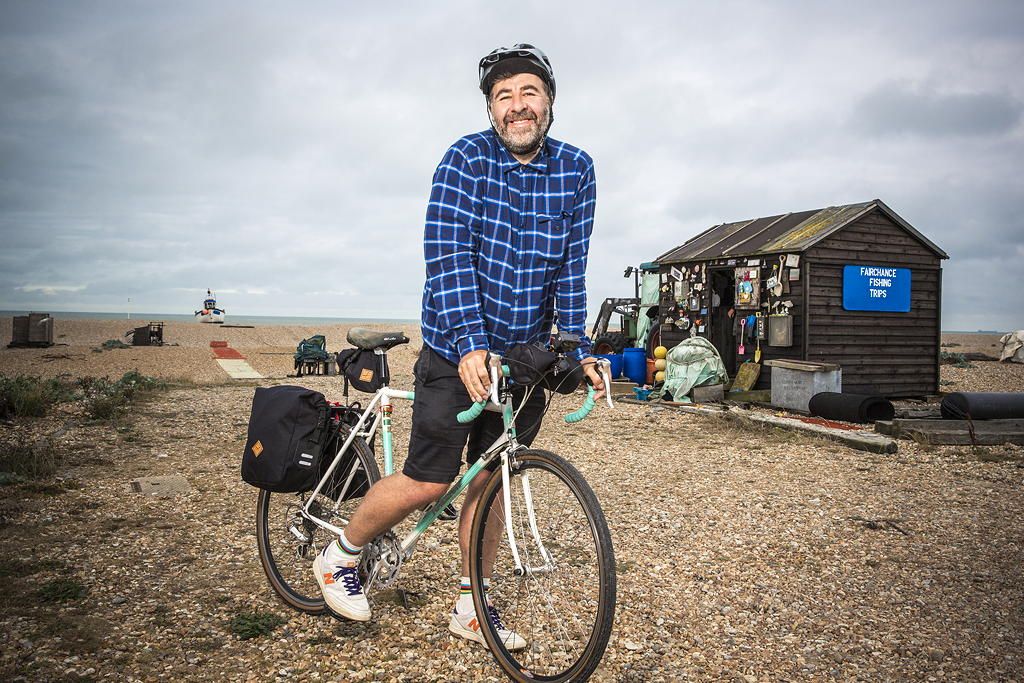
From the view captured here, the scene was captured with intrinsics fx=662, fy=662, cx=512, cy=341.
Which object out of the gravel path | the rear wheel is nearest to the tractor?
the rear wheel

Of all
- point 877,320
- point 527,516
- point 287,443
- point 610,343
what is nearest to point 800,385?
point 877,320

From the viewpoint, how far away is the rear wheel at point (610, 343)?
16.3 metres

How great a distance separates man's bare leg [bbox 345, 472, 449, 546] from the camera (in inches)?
102

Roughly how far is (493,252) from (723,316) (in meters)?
13.6

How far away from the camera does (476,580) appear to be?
2602 millimetres

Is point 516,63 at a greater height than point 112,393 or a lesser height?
greater

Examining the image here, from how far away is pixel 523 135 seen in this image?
2449 mm

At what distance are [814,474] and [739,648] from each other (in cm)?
384

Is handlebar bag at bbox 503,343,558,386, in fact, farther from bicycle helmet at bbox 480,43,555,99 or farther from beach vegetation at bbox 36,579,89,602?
beach vegetation at bbox 36,579,89,602

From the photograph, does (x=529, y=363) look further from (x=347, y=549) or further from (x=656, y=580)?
(x=656, y=580)

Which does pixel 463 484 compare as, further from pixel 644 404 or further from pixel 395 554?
pixel 644 404

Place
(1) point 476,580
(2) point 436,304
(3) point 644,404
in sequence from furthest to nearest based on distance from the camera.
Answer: (3) point 644,404
(1) point 476,580
(2) point 436,304

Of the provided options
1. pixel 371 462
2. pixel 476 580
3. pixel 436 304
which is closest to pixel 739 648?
pixel 476 580

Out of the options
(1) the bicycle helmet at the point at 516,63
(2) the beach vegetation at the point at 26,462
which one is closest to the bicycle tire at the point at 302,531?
(1) the bicycle helmet at the point at 516,63
